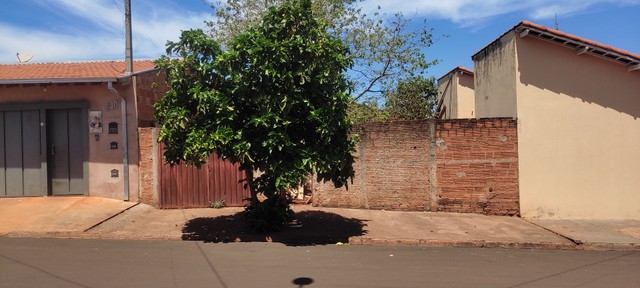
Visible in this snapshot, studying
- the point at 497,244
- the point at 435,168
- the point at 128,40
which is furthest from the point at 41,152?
the point at 497,244

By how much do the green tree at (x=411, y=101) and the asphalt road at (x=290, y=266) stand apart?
1012 centimetres

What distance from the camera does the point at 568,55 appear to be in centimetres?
1030

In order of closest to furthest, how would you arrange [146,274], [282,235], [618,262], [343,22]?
[146,274]
[618,262]
[282,235]
[343,22]

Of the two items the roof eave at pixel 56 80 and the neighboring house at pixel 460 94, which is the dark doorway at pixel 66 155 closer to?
the roof eave at pixel 56 80

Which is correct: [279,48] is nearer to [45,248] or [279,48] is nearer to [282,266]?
[282,266]

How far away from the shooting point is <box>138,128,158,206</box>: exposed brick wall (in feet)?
34.4

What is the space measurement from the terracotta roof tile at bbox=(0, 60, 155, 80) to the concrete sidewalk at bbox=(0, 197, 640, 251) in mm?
2863

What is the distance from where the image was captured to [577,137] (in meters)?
10.3

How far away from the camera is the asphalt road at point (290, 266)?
549 centimetres

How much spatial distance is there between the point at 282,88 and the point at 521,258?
4.62 meters

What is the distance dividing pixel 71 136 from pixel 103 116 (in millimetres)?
985

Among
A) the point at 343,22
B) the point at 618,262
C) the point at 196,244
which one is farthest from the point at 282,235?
the point at 343,22

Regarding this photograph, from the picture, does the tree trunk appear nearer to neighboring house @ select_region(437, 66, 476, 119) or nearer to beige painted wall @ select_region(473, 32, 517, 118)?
beige painted wall @ select_region(473, 32, 517, 118)

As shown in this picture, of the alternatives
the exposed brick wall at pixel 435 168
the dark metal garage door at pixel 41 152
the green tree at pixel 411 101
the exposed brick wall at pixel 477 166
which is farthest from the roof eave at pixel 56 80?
the green tree at pixel 411 101
